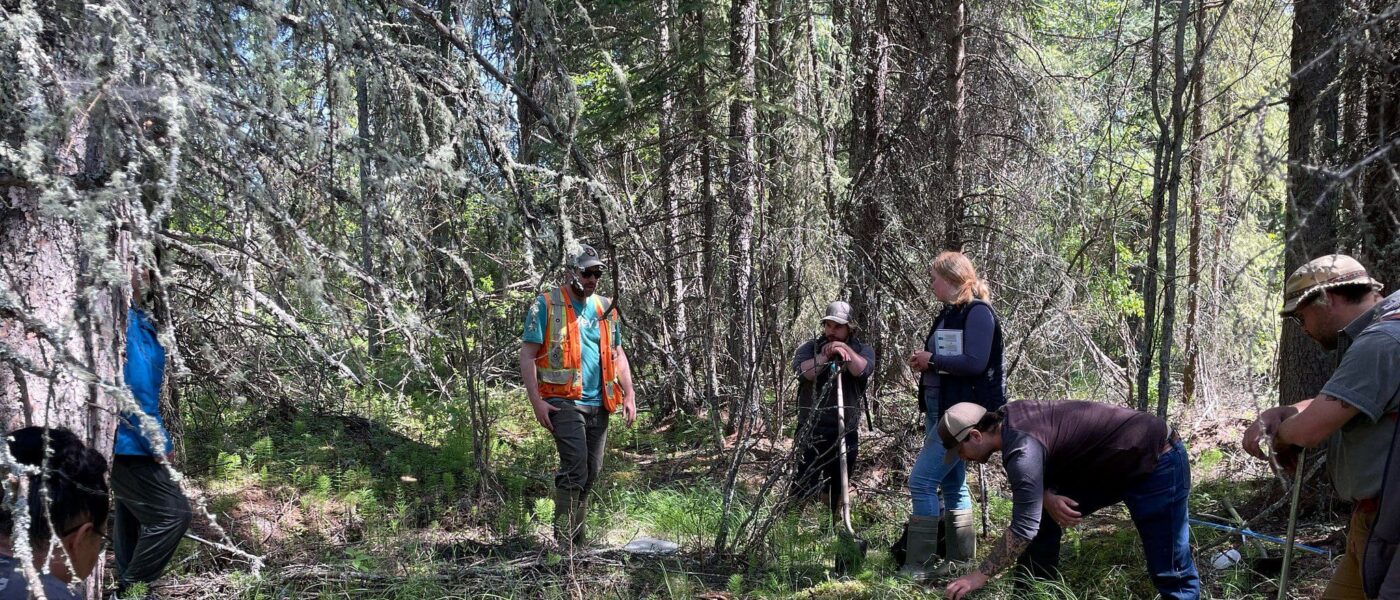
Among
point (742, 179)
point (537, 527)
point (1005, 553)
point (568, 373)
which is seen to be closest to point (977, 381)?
point (1005, 553)

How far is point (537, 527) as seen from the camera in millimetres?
6109

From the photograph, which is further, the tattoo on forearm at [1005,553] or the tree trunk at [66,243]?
the tattoo on forearm at [1005,553]

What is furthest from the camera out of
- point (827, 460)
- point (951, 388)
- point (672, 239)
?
point (672, 239)

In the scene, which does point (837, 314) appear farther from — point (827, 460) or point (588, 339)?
point (588, 339)

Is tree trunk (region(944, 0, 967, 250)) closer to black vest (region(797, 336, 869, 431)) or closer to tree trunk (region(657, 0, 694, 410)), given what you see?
black vest (region(797, 336, 869, 431))

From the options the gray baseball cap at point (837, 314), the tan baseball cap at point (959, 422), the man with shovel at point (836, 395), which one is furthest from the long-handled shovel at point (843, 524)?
the tan baseball cap at point (959, 422)

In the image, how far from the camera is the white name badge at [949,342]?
502 cm

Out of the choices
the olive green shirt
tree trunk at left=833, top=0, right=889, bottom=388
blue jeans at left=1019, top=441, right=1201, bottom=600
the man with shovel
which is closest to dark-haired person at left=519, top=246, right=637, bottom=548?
the man with shovel

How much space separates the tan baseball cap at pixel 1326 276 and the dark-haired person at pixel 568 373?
3443 mm

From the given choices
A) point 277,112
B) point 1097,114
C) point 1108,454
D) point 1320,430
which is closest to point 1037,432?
point 1108,454

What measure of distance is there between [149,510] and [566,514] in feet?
7.17

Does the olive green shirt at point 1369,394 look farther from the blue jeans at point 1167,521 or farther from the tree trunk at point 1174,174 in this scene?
the tree trunk at point 1174,174

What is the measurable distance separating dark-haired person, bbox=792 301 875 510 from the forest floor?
0.94 ft

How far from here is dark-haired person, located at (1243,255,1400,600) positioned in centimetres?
284
